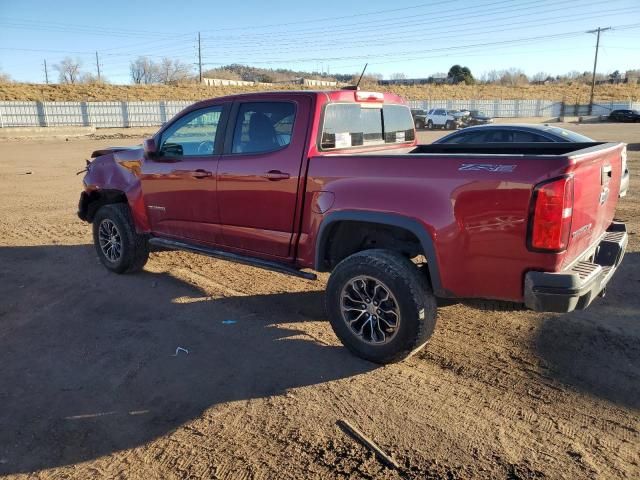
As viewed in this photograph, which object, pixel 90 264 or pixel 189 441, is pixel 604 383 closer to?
pixel 189 441

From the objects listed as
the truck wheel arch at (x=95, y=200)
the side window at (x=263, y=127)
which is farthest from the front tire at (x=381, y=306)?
the truck wheel arch at (x=95, y=200)

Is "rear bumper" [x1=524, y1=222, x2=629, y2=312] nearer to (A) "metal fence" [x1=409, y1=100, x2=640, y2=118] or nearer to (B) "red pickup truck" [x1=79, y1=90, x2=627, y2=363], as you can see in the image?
(B) "red pickup truck" [x1=79, y1=90, x2=627, y2=363]

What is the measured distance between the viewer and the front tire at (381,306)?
3.73 meters

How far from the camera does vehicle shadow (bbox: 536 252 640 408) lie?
11.9 ft

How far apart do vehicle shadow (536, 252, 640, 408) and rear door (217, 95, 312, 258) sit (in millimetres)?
2304

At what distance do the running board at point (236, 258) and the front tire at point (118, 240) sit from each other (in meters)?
0.37

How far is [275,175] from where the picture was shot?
449 centimetres

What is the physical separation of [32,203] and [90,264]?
17.2 ft

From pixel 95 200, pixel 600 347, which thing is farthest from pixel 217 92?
pixel 600 347

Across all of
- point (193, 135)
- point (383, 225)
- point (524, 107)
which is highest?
point (524, 107)

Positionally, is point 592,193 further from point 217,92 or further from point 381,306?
point 217,92

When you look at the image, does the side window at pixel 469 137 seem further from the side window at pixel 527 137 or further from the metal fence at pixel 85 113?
the metal fence at pixel 85 113

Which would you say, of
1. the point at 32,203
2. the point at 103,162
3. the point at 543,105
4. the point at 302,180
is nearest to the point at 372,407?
the point at 302,180

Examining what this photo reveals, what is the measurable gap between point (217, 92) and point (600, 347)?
59.3 metres
